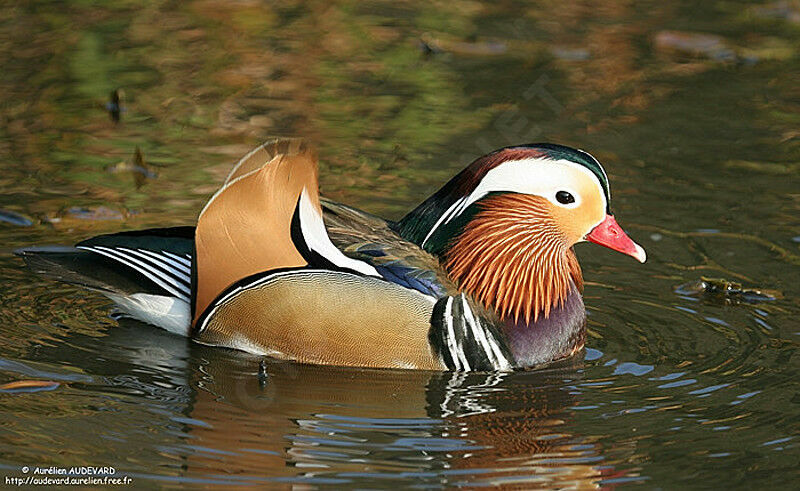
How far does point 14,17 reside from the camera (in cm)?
1241

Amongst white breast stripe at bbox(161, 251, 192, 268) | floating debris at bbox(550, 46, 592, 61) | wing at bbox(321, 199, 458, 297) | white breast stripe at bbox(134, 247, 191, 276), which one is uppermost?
wing at bbox(321, 199, 458, 297)

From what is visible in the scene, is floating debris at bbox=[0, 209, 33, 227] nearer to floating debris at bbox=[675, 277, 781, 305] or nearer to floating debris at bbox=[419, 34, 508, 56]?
floating debris at bbox=[675, 277, 781, 305]

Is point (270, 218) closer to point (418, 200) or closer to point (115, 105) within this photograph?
point (418, 200)

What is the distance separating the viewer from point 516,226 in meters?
6.87

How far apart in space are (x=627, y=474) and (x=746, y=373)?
4.54 feet

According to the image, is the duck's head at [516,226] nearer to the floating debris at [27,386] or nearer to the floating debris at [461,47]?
the floating debris at [27,386]

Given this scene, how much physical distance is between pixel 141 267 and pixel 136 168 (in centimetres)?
243

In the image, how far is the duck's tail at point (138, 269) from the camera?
6.89 meters

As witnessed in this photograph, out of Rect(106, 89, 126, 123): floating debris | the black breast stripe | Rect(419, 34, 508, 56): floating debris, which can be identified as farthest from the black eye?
Rect(419, 34, 508, 56): floating debris

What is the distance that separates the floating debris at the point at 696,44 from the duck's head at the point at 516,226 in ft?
19.9

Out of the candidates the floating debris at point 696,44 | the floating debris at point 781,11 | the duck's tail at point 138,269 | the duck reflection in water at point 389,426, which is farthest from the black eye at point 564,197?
Answer: the floating debris at point 781,11

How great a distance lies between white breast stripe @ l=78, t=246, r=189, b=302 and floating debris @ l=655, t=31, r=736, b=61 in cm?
694

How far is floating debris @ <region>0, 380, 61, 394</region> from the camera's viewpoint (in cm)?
609

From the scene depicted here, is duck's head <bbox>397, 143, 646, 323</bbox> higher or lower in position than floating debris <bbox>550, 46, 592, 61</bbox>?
higher
